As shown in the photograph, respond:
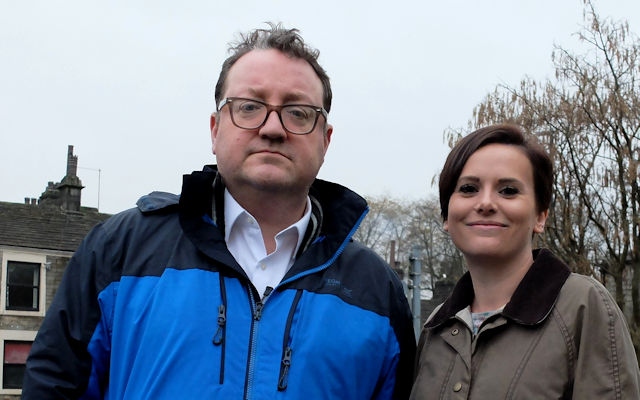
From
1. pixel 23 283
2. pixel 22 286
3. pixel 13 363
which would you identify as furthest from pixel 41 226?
pixel 13 363

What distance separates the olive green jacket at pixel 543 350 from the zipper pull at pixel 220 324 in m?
0.85

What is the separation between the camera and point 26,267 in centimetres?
2886

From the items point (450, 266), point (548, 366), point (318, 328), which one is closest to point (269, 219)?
point (318, 328)

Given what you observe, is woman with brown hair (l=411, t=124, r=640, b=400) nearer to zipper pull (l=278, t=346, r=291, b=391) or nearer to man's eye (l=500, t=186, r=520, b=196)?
man's eye (l=500, t=186, r=520, b=196)

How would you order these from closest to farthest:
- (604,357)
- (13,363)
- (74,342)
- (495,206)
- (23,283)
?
1. (604,357)
2. (74,342)
3. (495,206)
4. (13,363)
5. (23,283)

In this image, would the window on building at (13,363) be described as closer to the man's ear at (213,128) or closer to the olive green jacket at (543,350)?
the man's ear at (213,128)

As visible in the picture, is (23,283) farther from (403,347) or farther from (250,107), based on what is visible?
(250,107)

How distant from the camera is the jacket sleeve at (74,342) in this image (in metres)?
3.40

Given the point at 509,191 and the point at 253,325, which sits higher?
the point at 509,191

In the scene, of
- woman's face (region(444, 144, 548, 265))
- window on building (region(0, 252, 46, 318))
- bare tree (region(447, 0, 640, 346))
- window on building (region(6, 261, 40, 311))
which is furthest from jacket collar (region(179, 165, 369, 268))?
window on building (region(6, 261, 40, 311))

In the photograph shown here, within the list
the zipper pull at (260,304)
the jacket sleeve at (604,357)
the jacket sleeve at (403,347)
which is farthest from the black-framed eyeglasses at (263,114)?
the jacket sleeve at (604,357)

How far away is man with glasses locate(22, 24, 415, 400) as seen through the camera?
3434 millimetres

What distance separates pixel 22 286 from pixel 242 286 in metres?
26.5

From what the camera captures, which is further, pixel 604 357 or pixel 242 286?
pixel 242 286
